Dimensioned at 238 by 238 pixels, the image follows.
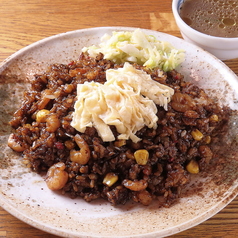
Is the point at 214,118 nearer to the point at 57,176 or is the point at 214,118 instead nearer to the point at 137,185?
the point at 137,185

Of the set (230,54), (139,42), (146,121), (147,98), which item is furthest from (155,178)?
(230,54)

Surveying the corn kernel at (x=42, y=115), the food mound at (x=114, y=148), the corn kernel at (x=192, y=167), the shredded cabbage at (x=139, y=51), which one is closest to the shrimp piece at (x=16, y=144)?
the food mound at (x=114, y=148)

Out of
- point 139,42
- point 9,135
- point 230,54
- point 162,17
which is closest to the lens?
point 9,135

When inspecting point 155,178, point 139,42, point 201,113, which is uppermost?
point 139,42

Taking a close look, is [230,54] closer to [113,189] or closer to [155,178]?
[155,178]

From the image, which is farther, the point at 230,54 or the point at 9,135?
the point at 230,54

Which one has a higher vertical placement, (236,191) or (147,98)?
(147,98)

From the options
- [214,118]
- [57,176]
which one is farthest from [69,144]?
[214,118]
